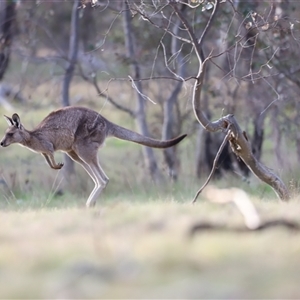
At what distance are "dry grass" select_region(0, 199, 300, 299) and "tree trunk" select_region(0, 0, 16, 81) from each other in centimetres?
719

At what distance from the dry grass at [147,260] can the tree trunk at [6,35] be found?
7190mm

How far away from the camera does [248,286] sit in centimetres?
495

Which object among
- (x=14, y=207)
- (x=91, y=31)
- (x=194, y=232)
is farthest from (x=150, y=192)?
→ (x=91, y=31)

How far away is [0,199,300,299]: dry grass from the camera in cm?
498

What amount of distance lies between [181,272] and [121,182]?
23.9ft

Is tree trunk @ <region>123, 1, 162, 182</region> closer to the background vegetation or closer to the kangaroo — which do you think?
the background vegetation

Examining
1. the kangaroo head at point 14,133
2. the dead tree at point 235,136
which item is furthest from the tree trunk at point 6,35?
the dead tree at point 235,136

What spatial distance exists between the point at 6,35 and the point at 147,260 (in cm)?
916

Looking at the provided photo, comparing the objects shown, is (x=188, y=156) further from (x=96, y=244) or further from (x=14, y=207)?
(x=96, y=244)

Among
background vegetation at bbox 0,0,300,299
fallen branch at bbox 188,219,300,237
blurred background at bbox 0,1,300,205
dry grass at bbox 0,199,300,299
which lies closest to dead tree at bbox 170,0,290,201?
background vegetation at bbox 0,0,300,299

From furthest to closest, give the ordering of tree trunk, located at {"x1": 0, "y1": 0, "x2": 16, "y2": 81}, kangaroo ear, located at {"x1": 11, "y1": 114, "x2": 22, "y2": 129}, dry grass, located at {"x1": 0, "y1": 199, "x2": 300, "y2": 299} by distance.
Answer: tree trunk, located at {"x1": 0, "y1": 0, "x2": 16, "y2": 81}, kangaroo ear, located at {"x1": 11, "y1": 114, "x2": 22, "y2": 129}, dry grass, located at {"x1": 0, "y1": 199, "x2": 300, "y2": 299}

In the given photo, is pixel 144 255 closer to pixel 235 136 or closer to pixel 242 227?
pixel 242 227

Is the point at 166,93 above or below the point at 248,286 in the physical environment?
above

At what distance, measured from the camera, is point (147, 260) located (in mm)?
5508
